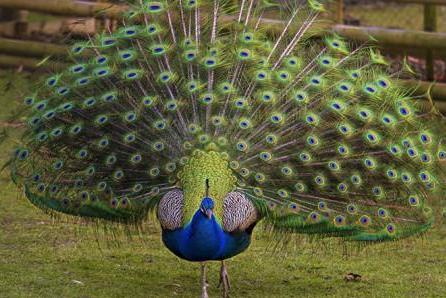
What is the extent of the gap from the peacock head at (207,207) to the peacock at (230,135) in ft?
0.82

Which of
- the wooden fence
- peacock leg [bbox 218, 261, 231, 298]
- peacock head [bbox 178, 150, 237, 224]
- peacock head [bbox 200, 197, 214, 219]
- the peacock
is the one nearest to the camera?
peacock head [bbox 200, 197, 214, 219]

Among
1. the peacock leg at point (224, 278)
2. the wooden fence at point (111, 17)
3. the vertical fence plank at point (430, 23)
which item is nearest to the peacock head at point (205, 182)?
the peacock leg at point (224, 278)

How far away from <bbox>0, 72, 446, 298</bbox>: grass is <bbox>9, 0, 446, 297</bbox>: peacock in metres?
0.31

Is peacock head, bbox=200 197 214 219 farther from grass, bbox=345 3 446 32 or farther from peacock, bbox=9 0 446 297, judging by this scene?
grass, bbox=345 3 446 32

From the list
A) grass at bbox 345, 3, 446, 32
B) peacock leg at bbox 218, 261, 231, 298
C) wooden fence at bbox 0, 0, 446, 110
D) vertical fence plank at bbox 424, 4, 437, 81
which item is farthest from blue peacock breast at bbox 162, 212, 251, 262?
grass at bbox 345, 3, 446, 32

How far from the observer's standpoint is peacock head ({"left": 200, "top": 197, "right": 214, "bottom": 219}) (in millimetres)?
5512

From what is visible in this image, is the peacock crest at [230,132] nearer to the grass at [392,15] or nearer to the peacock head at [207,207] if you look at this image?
the peacock head at [207,207]

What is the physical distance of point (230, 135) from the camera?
6.09 meters

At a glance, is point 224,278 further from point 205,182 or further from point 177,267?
point 205,182

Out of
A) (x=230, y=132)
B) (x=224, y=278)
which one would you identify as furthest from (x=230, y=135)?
(x=224, y=278)

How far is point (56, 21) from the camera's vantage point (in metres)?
14.4

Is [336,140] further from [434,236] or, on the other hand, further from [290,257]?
[434,236]

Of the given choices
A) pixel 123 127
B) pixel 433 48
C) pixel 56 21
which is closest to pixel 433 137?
pixel 123 127

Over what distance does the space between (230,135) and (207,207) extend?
69 centimetres
